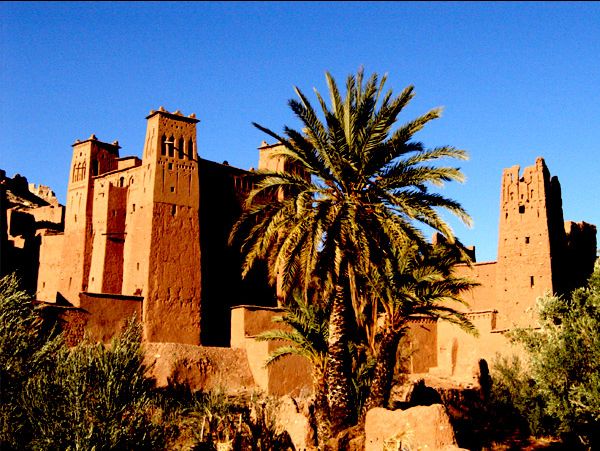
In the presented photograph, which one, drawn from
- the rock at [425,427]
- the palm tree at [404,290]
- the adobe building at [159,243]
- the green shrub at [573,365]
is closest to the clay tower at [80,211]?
the adobe building at [159,243]

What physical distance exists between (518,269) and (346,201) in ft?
66.9

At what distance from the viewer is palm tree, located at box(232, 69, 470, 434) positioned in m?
18.0

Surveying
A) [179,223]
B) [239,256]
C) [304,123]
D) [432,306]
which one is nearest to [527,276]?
[239,256]

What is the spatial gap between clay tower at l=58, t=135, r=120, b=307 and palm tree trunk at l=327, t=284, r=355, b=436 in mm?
21220

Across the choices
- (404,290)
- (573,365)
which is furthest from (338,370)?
(573,365)

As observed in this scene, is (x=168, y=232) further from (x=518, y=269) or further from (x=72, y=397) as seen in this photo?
(x=72, y=397)

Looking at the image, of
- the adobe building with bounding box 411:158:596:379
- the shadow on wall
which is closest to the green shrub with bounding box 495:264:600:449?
the adobe building with bounding box 411:158:596:379

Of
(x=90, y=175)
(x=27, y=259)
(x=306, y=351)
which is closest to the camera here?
(x=306, y=351)

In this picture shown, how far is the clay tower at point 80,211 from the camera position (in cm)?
3734

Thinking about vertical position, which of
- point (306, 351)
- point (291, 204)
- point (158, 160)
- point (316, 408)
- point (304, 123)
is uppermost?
point (158, 160)

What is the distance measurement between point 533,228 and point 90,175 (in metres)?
21.6

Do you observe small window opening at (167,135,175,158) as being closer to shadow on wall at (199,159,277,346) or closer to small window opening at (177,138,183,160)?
small window opening at (177,138,183,160)

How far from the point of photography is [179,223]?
111 feet

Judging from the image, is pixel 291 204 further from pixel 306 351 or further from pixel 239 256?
pixel 239 256
